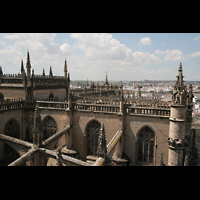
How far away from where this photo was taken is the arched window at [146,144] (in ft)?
59.2

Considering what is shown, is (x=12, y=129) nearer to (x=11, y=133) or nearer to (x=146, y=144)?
(x=11, y=133)

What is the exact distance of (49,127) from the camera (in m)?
22.6

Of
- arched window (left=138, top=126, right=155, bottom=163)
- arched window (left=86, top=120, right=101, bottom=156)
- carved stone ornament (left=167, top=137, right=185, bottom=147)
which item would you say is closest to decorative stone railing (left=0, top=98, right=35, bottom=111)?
arched window (left=86, top=120, right=101, bottom=156)

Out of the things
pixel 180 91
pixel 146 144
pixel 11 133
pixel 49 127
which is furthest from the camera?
pixel 49 127

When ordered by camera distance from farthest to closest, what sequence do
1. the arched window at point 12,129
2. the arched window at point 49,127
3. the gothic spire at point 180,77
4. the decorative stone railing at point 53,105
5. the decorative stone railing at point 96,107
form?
the arched window at point 49,127 → the decorative stone railing at point 53,105 → the arched window at point 12,129 → the decorative stone railing at point 96,107 → the gothic spire at point 180,77

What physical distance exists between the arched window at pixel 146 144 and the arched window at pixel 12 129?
15065 millimetres

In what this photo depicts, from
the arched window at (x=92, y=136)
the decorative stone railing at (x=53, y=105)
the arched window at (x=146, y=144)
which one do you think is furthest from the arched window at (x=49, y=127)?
the arched window at (x=146, y=144)

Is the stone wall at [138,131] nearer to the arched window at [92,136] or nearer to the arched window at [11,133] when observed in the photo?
the arched window at [92,136]

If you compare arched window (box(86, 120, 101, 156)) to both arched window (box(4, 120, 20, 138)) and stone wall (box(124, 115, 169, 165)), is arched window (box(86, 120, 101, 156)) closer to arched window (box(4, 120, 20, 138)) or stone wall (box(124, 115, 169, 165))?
stone wall (box(124, 115, 169, 165))

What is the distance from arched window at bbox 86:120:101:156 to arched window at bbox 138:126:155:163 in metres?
4.93

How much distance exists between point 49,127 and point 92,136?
5.97 m

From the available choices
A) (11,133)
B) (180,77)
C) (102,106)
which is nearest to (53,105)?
(11,133)

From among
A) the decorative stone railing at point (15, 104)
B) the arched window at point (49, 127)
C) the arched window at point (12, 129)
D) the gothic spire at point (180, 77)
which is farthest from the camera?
the arched window at point (49, 127)
